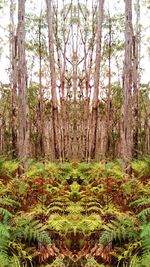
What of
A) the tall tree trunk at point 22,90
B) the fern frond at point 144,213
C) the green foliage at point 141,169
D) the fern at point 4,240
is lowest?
the fern at point 4,240

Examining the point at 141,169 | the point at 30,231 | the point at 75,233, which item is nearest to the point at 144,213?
the point at 75,233

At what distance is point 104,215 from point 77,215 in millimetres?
580

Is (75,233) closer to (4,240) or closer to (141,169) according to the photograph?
(4,240)

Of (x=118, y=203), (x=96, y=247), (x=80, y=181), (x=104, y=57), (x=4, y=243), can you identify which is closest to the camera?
(x=4, y=243)

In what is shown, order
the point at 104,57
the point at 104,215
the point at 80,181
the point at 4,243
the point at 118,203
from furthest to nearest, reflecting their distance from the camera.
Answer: the point at 104,57, the point at 80,181, the point at 118,203, the point at 104,215, the point at 4,243

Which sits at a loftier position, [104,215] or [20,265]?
[104,215]

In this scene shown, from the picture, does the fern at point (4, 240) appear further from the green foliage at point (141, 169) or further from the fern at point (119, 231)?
the green foliage at point (141, 169)

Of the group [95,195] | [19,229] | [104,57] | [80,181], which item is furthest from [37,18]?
[19,229]

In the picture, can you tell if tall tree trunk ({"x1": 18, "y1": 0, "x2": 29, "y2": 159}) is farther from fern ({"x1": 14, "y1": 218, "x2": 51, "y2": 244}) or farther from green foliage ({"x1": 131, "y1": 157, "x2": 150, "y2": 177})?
fern ({"x1": 14, "y1": 218, "x2": 51, "y2": 244})

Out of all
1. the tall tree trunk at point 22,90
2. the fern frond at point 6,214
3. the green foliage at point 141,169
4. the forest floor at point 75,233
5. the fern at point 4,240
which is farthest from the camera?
the green foliage at point 141,169

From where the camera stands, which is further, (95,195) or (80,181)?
(80,181)

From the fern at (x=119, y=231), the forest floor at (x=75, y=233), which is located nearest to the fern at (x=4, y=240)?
the forest floor at (x=75, y=233)

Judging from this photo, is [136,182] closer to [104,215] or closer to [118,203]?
[118,203]

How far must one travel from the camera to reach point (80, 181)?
10.4 meters
